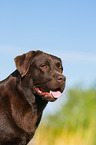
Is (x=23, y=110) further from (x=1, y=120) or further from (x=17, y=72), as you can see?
(x=17, y=72)

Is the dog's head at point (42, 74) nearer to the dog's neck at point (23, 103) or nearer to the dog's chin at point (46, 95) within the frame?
the dog's chin at point (46, 95)

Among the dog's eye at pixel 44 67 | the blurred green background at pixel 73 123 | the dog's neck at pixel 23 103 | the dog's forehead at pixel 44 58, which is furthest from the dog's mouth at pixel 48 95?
the blurred green background at pixel 73 123

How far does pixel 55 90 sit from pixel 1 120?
1055 mm

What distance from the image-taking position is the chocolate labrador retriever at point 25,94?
4.08 m

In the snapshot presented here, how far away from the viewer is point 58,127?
9477 mm

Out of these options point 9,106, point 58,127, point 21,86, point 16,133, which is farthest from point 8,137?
point 58,127

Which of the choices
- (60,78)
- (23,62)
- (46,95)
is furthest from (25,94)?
(60,78)

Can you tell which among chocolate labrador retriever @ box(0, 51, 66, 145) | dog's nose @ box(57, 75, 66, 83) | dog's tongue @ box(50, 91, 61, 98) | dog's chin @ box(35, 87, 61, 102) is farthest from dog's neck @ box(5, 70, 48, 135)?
dog's nose @ box(57, 75, 66, 83)

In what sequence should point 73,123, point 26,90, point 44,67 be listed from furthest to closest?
point 73,123 → point 44,67 → point 26,90

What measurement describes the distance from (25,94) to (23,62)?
21.4 inches

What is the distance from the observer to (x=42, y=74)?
165 inches

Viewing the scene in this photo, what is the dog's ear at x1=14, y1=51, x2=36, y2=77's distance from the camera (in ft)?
13.3

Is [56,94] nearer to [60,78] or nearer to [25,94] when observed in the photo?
[60,78]

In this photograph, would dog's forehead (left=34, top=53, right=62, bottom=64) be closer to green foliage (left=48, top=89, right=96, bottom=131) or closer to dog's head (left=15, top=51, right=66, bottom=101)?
dog's head (left=15, top=51, right=66, bottom=101)
